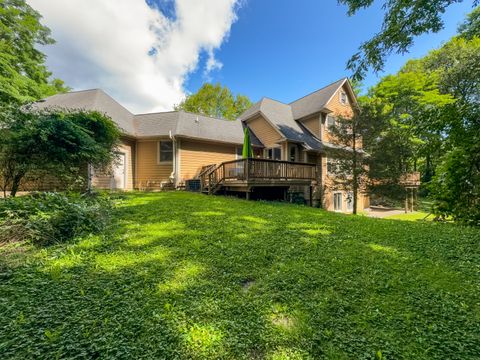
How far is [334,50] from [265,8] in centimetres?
492

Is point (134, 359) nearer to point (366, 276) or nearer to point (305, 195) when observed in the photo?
point (366, 276)

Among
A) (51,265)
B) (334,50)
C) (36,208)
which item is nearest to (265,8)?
(334,50)

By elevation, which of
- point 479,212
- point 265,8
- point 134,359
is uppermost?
point 265,8

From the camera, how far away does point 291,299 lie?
236cm

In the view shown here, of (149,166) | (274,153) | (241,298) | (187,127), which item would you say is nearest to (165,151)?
(149,166)

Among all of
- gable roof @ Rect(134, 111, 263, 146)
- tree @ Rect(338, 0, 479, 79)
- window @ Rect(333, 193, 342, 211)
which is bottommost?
window @ Rect(333, 193, 342, 211)

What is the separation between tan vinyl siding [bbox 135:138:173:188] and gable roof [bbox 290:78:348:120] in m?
10.8

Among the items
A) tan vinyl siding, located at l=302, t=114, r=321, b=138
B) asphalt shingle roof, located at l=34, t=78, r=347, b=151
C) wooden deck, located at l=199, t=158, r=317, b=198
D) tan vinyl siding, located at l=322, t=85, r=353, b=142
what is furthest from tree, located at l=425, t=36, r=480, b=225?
tan vinyl siding, located at l=302, t=114, r=321, b=138

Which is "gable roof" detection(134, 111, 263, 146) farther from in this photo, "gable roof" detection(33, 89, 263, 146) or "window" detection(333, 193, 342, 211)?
"window" detection(333, 193, 342, 211)

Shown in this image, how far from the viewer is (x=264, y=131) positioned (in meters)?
15.9

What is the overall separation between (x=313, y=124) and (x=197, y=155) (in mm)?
9002

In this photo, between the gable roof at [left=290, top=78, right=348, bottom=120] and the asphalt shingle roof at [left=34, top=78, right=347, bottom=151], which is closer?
the asphalt shingle roof at [left=34, top=78, right=347, bottom=151]

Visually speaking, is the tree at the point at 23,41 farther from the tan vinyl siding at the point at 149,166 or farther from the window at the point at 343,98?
the window at the point at 343,98

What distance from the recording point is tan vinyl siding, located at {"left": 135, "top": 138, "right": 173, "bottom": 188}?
13.2 m
